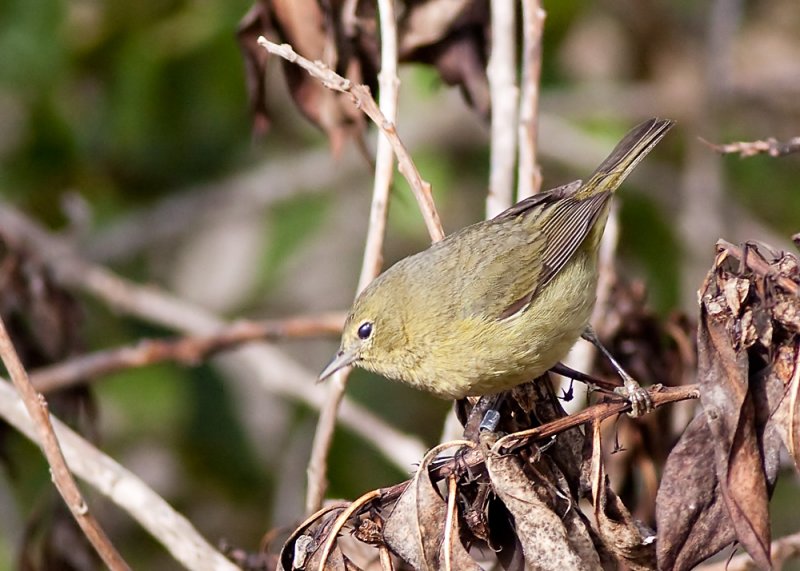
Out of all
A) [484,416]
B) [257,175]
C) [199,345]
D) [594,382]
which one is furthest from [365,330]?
[257,175]

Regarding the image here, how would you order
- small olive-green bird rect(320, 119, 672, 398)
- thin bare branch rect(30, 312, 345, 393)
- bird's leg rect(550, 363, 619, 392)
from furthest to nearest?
1. thin bare branch rect(30, 312, 345, 393)
2. small olive-green bird rect(320, 119, 672, 398)
3. bird's leg rect(550, 363, 619, 392)

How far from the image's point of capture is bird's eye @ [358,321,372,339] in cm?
368

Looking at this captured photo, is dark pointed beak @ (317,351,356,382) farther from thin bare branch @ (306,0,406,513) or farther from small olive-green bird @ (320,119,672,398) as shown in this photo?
thin bare branch @ (306,0,406,513)

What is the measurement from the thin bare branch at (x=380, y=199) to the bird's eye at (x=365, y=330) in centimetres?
22

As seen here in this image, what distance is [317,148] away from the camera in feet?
23.6

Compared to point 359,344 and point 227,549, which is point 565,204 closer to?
point 359,344

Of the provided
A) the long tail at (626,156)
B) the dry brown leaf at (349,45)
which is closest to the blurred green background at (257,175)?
the long tail at (626,156)

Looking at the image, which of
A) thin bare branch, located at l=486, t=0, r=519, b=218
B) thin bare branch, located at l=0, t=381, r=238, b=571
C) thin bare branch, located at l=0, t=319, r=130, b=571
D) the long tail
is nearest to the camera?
thin bare branch, located at l=0, t=319, r=130, b=571

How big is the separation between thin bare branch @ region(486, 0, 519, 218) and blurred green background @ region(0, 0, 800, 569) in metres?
2.21

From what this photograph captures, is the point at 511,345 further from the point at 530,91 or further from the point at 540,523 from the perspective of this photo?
the point at 540,523

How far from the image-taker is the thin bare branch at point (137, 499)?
3.10 m

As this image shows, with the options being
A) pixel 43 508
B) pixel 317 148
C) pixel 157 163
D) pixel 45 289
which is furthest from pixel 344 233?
pixel 43 508

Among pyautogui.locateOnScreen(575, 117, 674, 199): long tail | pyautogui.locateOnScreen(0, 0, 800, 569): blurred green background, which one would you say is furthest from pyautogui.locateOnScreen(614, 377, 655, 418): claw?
pyautogui.locateOnScreen(0, 0, 800, 569): blurred green background

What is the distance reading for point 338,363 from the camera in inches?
145
